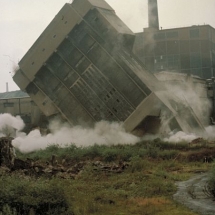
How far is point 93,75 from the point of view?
Answer: 20.8 m

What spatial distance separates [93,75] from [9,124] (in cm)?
791

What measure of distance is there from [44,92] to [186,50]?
78.2 ft

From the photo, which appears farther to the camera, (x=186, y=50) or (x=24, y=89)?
(x=186, y=50)

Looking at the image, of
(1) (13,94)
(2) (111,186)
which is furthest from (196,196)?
(1) (13,94)

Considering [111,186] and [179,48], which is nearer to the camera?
[111,186]

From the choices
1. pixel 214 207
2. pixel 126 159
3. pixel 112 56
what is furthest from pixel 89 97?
pixel 214 207

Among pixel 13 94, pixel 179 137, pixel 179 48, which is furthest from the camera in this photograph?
pixel 13 94

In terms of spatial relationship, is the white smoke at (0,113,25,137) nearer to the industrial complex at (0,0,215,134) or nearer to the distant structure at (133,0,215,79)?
the industrial complex at (0,0,215,134)

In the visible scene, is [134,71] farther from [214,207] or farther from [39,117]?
[214,207]

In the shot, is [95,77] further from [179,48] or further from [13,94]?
[13,94]

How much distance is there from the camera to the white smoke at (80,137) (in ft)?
66.4

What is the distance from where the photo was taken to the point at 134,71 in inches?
787

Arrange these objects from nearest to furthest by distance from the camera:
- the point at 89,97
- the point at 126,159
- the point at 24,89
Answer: the point at 126,159, the point at 89,97, the point at 24,89

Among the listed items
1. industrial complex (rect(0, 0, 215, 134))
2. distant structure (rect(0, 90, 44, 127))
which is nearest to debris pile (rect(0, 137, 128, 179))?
industrial complex (rect(0, 0, 215, 134))
